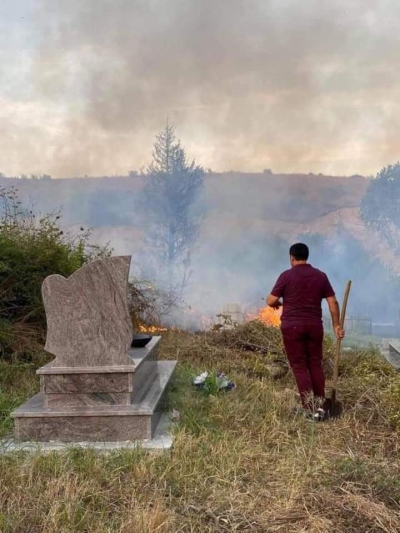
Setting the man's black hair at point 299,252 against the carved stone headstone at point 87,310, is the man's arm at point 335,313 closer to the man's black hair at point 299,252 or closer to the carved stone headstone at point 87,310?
the man's black hair at point 299,252

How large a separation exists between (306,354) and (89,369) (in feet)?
7.56

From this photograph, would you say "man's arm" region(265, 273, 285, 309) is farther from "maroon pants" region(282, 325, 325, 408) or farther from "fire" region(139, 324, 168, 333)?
"fire" region(139, 324, 168, 333)

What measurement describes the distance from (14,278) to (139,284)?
2855 millimetres

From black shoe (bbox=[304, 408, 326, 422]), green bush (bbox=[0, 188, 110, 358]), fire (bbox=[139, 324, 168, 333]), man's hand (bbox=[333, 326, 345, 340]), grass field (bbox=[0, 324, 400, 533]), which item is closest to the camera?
grass field (bbox=[0, 324, 400, 533])

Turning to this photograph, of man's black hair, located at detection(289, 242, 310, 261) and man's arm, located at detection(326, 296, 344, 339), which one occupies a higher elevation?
man's black hair, located at detection(289, 242, 310, 261)

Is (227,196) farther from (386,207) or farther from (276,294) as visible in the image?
(276,294)

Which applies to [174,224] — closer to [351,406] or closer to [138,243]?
[138,243]

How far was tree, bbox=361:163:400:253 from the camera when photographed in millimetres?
20672

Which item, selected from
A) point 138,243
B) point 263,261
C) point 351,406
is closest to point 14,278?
point 351,406

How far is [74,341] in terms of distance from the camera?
14.7ft

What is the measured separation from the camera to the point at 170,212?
20375 millimetres

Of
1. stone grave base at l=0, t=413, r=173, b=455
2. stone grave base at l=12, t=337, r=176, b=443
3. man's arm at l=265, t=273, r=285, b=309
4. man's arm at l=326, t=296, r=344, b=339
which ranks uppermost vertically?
man's arm at l=265, t=273, r=285, b=309

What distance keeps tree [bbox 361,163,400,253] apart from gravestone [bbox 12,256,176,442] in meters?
18.0

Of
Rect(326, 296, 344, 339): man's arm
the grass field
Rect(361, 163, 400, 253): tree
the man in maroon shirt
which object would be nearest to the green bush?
the grass field
